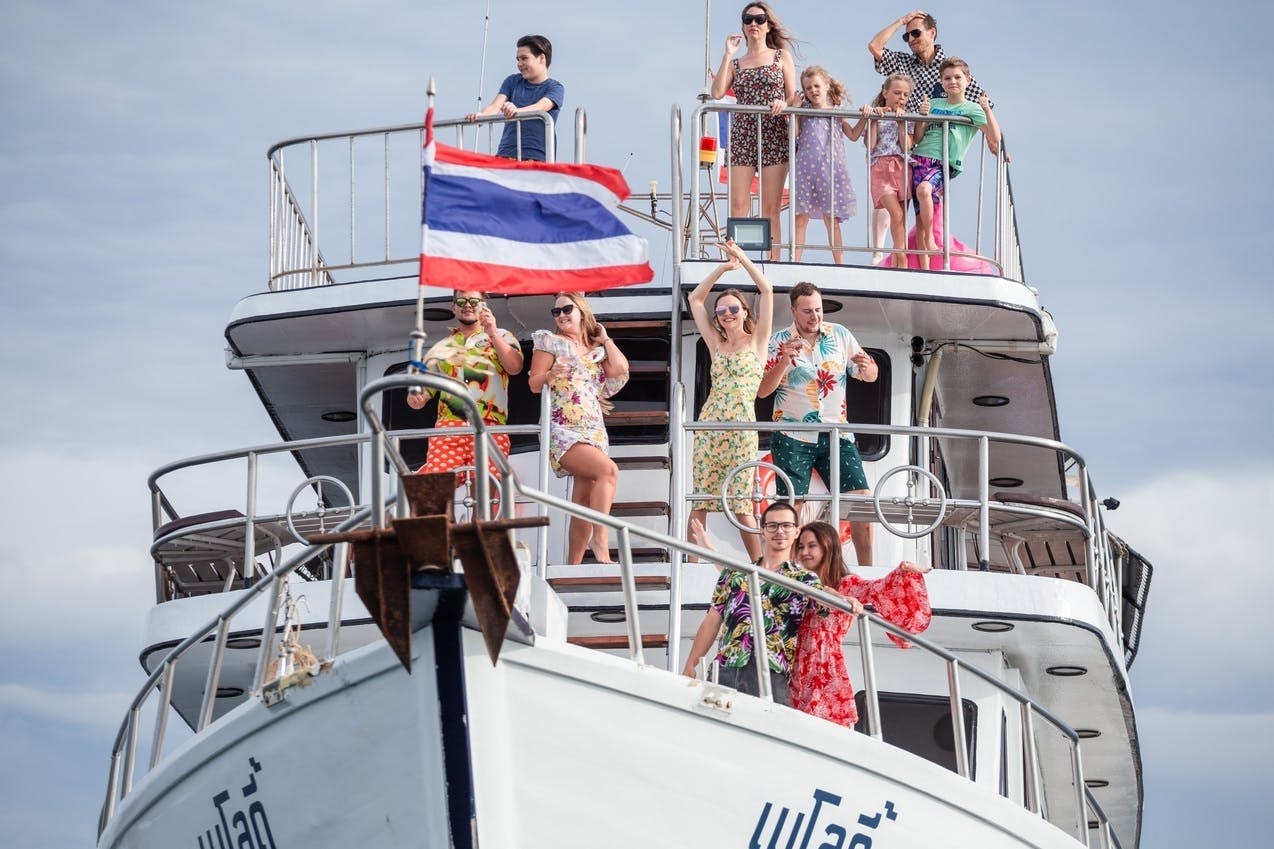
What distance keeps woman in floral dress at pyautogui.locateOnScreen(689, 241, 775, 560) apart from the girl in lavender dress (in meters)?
1.58

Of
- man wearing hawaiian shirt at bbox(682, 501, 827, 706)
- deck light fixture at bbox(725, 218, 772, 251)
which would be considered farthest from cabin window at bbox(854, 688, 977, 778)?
deck light fixture at bbox(725, 218, 772, 251)

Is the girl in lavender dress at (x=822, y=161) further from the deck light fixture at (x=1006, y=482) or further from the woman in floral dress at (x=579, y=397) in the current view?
the deck light fixture at (x=1006, y=482)

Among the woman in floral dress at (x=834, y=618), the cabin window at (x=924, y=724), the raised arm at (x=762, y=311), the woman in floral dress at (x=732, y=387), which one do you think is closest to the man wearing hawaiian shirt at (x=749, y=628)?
the woman in floral dress at (x=834, y=618)

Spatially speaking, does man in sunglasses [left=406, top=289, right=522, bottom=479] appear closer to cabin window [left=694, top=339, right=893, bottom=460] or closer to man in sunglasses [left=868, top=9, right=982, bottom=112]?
cabin window [left=694, top=339, right=893, bottom=460]

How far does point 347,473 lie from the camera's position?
653 inches

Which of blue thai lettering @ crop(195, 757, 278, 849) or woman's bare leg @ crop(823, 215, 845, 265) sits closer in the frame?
blue thai lettering @ crop(195, 757, 278, 849)

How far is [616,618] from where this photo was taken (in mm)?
11281

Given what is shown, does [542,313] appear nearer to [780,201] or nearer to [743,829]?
[780,201]

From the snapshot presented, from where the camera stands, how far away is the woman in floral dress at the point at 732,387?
1151cm

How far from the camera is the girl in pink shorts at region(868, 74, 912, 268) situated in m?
13.3

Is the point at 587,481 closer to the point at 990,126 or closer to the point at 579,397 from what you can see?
the point at 579,397

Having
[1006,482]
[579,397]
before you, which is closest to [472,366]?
[579,397]

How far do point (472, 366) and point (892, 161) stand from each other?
3.56 metres

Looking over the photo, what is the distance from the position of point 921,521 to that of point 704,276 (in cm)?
209
